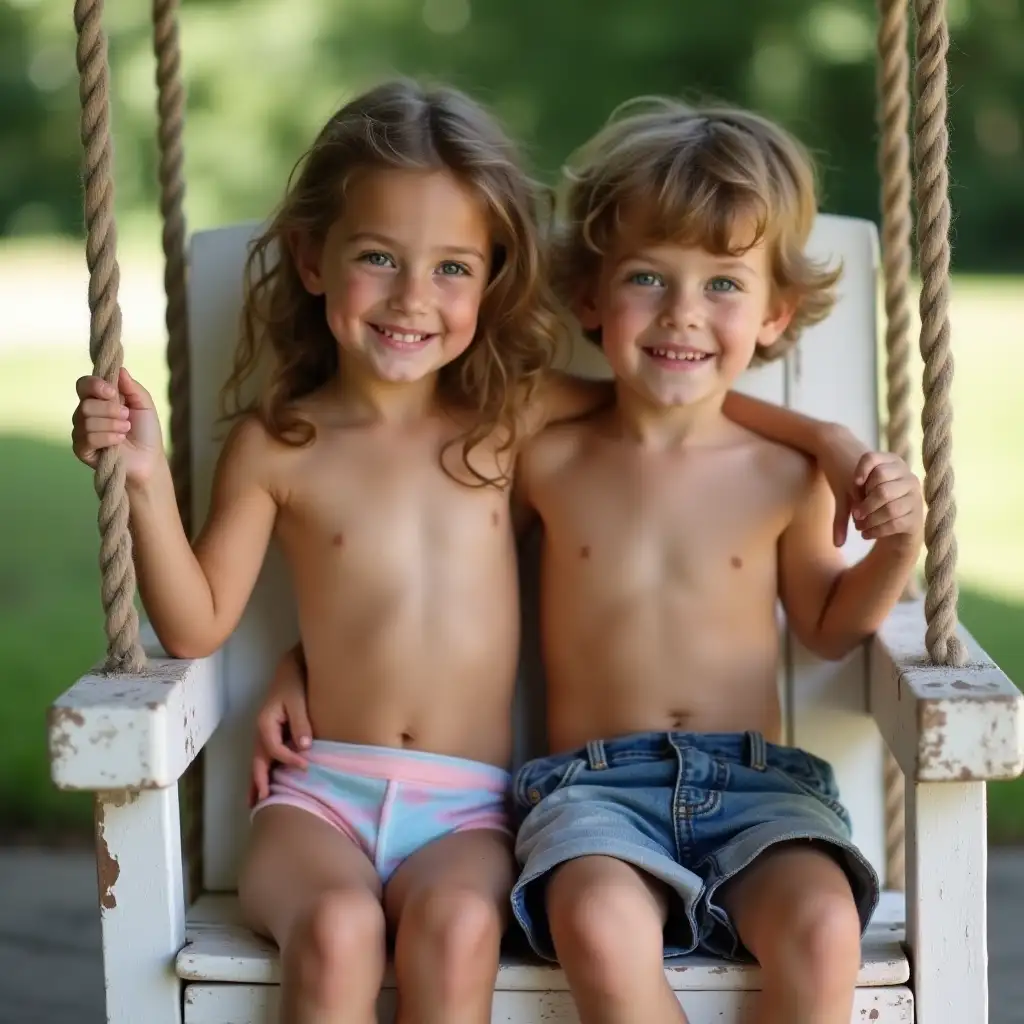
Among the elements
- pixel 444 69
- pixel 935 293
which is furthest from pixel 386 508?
pixel 444 69

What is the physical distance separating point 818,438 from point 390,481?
456mm

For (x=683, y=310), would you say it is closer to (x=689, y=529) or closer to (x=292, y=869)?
(x=689, y=529)

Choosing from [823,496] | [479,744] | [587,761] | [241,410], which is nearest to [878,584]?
[823,496]

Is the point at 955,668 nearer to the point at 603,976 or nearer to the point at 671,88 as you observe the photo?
the point at 603,976

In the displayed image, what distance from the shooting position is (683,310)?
63.2 inches

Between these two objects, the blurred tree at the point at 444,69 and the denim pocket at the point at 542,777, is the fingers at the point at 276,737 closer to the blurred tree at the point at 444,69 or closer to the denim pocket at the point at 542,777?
the denim pocket at the point at 542,777

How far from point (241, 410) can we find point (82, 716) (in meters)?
0.54

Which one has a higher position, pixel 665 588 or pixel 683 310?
pixel 683 310

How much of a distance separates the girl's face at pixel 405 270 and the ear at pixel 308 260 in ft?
0.17

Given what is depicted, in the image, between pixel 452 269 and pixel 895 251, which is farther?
pixel 895 251

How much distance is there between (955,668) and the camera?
141 centimetres

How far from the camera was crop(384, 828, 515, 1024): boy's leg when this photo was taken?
1328mm

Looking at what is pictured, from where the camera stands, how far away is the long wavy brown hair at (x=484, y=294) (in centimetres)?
164

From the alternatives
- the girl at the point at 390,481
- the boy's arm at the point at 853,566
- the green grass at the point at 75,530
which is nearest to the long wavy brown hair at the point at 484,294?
the girl at the point at 390,481
